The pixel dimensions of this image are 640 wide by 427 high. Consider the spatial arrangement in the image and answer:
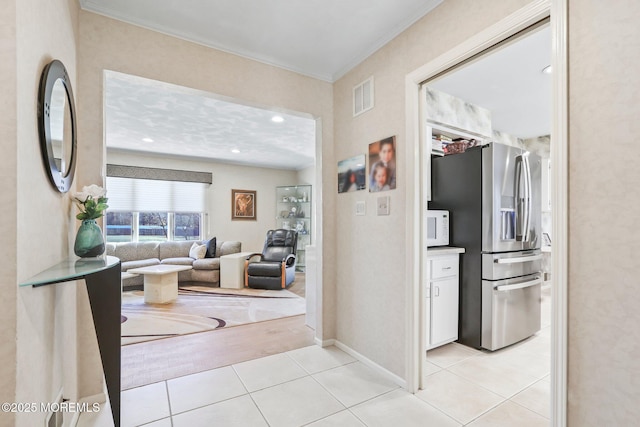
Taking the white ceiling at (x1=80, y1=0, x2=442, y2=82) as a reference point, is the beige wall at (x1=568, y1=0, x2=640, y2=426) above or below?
below

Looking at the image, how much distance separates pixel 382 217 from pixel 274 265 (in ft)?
11.0

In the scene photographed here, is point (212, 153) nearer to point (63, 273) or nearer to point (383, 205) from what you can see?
point (383, 205)

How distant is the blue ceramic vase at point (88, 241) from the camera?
156 cm

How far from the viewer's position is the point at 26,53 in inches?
42.3

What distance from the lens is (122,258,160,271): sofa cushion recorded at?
16.7 ft

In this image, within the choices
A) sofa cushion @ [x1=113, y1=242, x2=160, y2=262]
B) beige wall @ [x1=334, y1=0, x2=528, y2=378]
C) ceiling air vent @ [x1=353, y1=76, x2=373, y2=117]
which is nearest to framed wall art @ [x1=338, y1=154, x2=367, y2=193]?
beige wall @ [x1=334, y1=0, x2=528, y2=378]

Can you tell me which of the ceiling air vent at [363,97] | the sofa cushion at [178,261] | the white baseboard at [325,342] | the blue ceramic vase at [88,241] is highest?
the ceiling air vent at [363,97]

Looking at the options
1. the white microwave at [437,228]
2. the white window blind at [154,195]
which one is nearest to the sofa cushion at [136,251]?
the white window blind at [154,195]

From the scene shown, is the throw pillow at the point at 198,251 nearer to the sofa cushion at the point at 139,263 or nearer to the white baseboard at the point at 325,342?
the sofa cushion at the point at 139,263

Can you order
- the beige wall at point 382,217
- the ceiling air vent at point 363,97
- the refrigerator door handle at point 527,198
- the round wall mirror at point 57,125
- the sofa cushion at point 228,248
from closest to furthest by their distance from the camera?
the round wall mirror at point 57,125 < the beige wall at point 382,217 < the ceiling air vent at point 363,97 < the refrigerator door handle at point 527,198 < the sofa cushion at point 228,248

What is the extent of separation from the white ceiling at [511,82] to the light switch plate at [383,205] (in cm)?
91

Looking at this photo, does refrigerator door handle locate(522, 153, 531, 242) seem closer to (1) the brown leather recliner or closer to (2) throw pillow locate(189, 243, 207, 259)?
(1) the brown leather recliner

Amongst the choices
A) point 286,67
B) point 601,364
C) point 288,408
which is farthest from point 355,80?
A: point 288,408

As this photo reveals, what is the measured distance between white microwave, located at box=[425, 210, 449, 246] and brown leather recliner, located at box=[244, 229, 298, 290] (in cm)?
315
